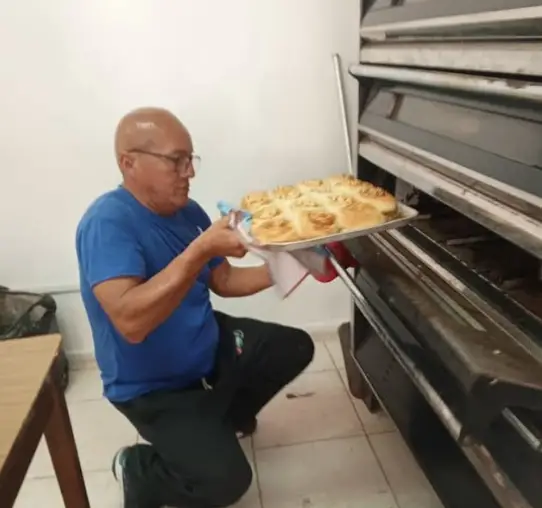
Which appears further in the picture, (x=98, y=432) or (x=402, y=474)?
(x=98, y=432)

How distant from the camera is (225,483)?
4.50 ft

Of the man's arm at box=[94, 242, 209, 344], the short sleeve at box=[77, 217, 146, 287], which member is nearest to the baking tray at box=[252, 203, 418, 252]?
the man's arm at box=[94, 242, 209, 344]

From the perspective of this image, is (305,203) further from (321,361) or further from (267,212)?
(321,361)

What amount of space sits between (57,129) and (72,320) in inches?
27.2

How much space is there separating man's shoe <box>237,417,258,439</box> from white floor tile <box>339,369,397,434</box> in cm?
33

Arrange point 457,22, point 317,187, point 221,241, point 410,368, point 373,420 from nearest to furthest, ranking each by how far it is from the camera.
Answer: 1. point 457,22
2. point 410,368
3. point 221,241
4. point 317,187
5. point 373,420

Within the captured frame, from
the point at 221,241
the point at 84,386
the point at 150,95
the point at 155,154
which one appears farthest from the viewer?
the point at 84,386

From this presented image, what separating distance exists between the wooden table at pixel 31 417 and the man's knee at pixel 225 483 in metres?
0.28

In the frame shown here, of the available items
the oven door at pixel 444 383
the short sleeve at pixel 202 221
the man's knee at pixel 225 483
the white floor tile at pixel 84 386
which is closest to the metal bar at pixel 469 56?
the oven door at pixel 444 383

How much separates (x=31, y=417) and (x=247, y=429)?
3.37 ft

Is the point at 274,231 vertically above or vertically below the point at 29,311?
above

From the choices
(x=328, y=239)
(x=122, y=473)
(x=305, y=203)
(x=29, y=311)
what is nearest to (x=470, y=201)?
(x=328, y=239)

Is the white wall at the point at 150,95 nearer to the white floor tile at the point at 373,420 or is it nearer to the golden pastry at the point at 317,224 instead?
the white floor tile at the point at 373,420

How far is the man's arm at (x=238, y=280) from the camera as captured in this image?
5.37 ft
